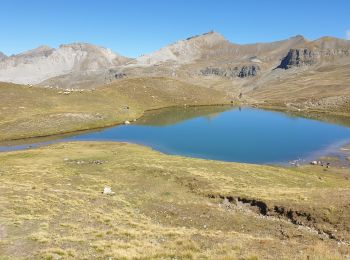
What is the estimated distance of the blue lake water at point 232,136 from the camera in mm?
85625

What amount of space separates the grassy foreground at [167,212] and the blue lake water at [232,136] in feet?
74.8

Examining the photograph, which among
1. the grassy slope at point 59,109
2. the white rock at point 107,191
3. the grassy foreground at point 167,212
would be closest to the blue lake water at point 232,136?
the grassy slope at point 59,109

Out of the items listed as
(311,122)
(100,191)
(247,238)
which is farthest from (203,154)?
(311,122)

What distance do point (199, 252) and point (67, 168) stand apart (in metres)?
40.6

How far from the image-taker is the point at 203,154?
83625 mm

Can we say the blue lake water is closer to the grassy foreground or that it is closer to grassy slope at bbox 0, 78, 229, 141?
grassy slope at bbox 0, 78, 229, 141

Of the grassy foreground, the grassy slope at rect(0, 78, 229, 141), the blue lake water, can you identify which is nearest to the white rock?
the grassy foreground

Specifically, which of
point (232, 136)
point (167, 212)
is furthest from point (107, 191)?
point (232, 136)

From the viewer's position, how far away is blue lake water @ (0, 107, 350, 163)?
85.6 m

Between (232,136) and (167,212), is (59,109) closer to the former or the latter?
(232,136)

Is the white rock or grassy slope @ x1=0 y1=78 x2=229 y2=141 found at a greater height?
grassy slope @ x1=0 y1=78 x2=229 y2=141

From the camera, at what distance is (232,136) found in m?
109

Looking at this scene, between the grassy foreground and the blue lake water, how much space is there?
2281 centimetres

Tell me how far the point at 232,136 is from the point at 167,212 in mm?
72822
